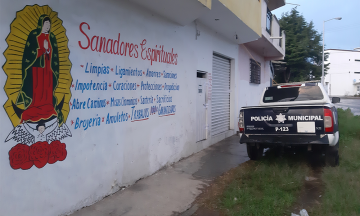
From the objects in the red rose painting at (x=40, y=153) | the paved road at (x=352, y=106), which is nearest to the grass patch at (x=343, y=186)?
the red rose painting at (x=40, y=153)

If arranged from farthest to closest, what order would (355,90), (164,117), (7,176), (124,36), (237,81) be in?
(355,90) → (237,81) → (164,117) → (124,36) → (7,176)

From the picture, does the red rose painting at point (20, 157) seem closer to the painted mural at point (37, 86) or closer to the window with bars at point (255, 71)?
the painted mural at point (37, 86)

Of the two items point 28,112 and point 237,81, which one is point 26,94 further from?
point 237,81

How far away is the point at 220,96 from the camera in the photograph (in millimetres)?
9305

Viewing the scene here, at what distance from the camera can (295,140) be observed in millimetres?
5309

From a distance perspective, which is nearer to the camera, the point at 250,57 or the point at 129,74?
the point at 129,74

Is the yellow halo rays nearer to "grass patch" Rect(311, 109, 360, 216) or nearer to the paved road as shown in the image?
"grass patch" Rect(311, 109, 360, 216)

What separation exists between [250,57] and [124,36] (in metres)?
8.89

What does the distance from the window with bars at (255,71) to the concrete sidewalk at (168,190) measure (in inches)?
249

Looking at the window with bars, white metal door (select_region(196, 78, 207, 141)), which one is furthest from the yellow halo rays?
the window with bars

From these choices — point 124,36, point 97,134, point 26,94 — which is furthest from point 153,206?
point 124,36

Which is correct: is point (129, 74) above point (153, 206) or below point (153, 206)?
above

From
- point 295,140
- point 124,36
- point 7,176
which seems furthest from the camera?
point 295,140

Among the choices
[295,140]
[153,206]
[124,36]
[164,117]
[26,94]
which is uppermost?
[124,36]
